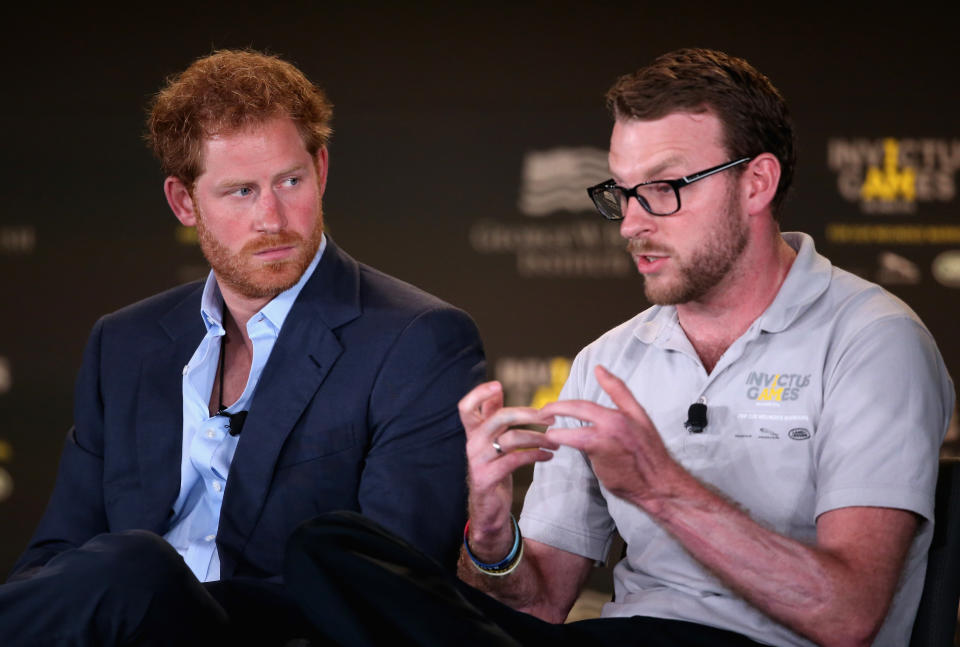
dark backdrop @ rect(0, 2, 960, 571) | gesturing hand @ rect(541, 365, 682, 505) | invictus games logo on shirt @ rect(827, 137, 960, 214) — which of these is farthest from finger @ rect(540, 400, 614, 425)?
invictus games logo on shirt @ rect(827, 137, 960, 214)

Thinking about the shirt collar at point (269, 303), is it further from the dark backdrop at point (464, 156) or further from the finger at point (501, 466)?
the dark backdrop at point (464, 156)

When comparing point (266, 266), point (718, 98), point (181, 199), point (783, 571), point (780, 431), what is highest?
point (718, 98)

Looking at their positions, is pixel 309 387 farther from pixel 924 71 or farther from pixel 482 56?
pixel 924 71

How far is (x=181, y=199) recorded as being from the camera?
2357 millimetres

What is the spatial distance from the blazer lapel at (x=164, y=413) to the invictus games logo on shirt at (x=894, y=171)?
2.87 m

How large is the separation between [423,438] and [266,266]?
1.49 ft

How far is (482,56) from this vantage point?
4.49 m

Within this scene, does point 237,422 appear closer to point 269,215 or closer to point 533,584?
point 269,215

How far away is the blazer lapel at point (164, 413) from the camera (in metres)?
2.11

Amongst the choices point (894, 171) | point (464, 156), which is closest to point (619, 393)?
point (464, 156)

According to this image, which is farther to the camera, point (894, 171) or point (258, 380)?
point (894, 171)

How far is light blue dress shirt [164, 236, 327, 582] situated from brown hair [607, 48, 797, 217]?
754mm

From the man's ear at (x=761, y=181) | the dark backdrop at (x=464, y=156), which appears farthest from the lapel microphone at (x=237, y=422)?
the dark backdrop at (x=464, y=156)

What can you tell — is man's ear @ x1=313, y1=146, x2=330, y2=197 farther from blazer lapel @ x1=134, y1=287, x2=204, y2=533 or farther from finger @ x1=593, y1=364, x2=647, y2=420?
finger @ x1=593, y1=364, x2=647, y2=420
